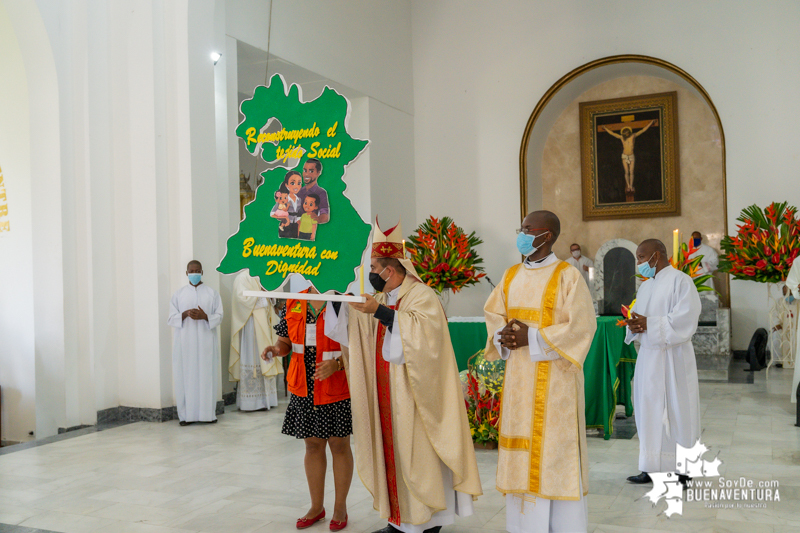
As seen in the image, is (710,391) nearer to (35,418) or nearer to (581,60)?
(581,60)

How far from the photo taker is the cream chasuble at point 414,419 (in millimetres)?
3617

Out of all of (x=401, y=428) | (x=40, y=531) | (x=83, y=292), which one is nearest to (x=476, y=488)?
(x=401, y=428)

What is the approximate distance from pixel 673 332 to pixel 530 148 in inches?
366

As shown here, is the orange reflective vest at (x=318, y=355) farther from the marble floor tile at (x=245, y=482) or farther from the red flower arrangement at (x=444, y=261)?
the red flower arrangement at (x=444, y=261)

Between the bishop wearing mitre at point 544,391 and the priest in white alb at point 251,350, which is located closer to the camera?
the bishop wearing mitre at point 544,391

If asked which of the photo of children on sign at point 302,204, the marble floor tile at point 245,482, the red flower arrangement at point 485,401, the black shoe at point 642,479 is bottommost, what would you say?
the marble floor tile at point 245,482

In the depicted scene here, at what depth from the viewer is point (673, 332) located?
4578mm

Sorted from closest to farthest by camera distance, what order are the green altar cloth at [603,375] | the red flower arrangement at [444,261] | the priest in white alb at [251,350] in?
the green altar cloth at [603,375], the priest in white alb at [251,350], the red flower arrangement at [444,261]

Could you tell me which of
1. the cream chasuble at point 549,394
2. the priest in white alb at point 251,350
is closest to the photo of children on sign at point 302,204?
the cream chasuble at point 549,394

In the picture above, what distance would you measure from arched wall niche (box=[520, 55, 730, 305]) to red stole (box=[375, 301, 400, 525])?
9825 millimetres

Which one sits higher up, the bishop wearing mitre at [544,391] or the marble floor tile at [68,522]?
the bishop wearing mitre at [544,391]

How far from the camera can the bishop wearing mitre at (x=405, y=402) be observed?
3.62m

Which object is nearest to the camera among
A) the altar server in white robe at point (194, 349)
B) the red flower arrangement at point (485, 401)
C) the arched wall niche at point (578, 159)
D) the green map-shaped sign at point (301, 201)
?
the green map-shaped sign at point (301, 201)

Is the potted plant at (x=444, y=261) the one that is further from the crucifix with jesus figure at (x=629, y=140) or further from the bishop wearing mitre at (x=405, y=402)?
the bishop wearing mitre at (x=405, y=402)
